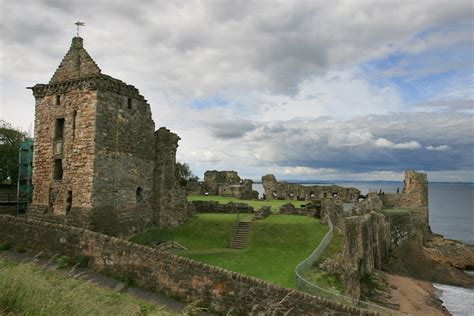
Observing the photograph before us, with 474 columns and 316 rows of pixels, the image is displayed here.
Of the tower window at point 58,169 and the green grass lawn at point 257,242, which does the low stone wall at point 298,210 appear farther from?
the tower window at point 58,169

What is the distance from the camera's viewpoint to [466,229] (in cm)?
8162

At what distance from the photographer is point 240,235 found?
25.2 m

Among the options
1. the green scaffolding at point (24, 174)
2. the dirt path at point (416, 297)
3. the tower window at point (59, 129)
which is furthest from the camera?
the dirt path at point (416, 297)

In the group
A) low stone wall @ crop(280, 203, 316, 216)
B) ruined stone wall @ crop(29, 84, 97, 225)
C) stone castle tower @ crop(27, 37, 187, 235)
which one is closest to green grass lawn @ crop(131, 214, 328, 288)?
low stone wall @ crop(280, 203, 316, 216)

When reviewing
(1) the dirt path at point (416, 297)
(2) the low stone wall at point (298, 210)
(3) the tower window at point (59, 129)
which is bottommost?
(1) the dirt path at point (416, 297)

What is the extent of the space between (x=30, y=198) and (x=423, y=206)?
46.7 meters

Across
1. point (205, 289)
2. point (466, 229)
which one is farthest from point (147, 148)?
point (466, 229)

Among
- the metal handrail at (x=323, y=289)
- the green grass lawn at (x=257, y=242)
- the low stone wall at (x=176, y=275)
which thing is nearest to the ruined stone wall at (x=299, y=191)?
the green grass lawn at (x=257, y=242)

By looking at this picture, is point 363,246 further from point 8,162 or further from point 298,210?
point 8,162

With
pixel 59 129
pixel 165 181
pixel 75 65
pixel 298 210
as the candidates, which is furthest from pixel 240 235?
pixel 75 65

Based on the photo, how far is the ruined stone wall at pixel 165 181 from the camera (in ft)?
84.0

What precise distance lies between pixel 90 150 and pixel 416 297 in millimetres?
26445

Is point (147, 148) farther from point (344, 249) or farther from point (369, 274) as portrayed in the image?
point (369, 274)

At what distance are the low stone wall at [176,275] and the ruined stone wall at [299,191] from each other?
111ft
